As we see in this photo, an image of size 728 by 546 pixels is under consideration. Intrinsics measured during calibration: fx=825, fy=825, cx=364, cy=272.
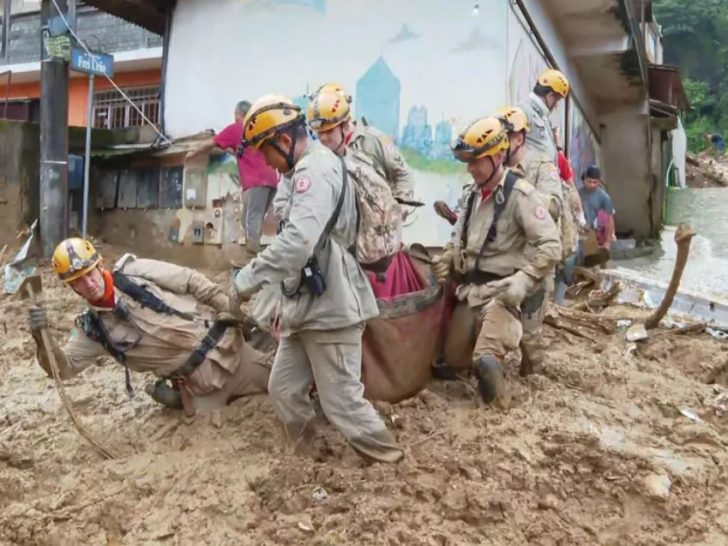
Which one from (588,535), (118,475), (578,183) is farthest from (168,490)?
(578,183)

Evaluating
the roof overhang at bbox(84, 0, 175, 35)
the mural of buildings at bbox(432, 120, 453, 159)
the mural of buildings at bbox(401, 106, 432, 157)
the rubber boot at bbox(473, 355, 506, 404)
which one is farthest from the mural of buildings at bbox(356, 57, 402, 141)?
the rubber boot at bbox(473, 355, 506, 404)

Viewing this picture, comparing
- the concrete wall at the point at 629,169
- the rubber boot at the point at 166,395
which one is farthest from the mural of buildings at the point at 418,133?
the concrete wall at the point at 629,169

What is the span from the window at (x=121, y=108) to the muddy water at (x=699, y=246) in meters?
8.80

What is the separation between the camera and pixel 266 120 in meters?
3.83

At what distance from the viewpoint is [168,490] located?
4020mm

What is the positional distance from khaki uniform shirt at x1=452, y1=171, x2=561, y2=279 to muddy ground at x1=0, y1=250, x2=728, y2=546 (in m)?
0.75

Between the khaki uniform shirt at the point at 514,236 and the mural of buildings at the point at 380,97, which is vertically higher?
the mural of buildings at the point at 380,97

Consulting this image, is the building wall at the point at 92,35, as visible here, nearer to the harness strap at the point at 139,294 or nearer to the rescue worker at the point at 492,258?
the harness strap at the point at 139,294

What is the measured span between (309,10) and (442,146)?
7.47 feet

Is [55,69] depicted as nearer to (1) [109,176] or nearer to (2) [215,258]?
(1) [109,176]

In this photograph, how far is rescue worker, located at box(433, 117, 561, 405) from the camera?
453 cm

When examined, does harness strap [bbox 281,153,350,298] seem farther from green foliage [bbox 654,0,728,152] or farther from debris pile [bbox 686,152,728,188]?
green foliage [bbox 654,0,728,152]

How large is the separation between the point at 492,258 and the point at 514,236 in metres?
0.18

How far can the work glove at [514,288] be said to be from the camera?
14.8 ft
